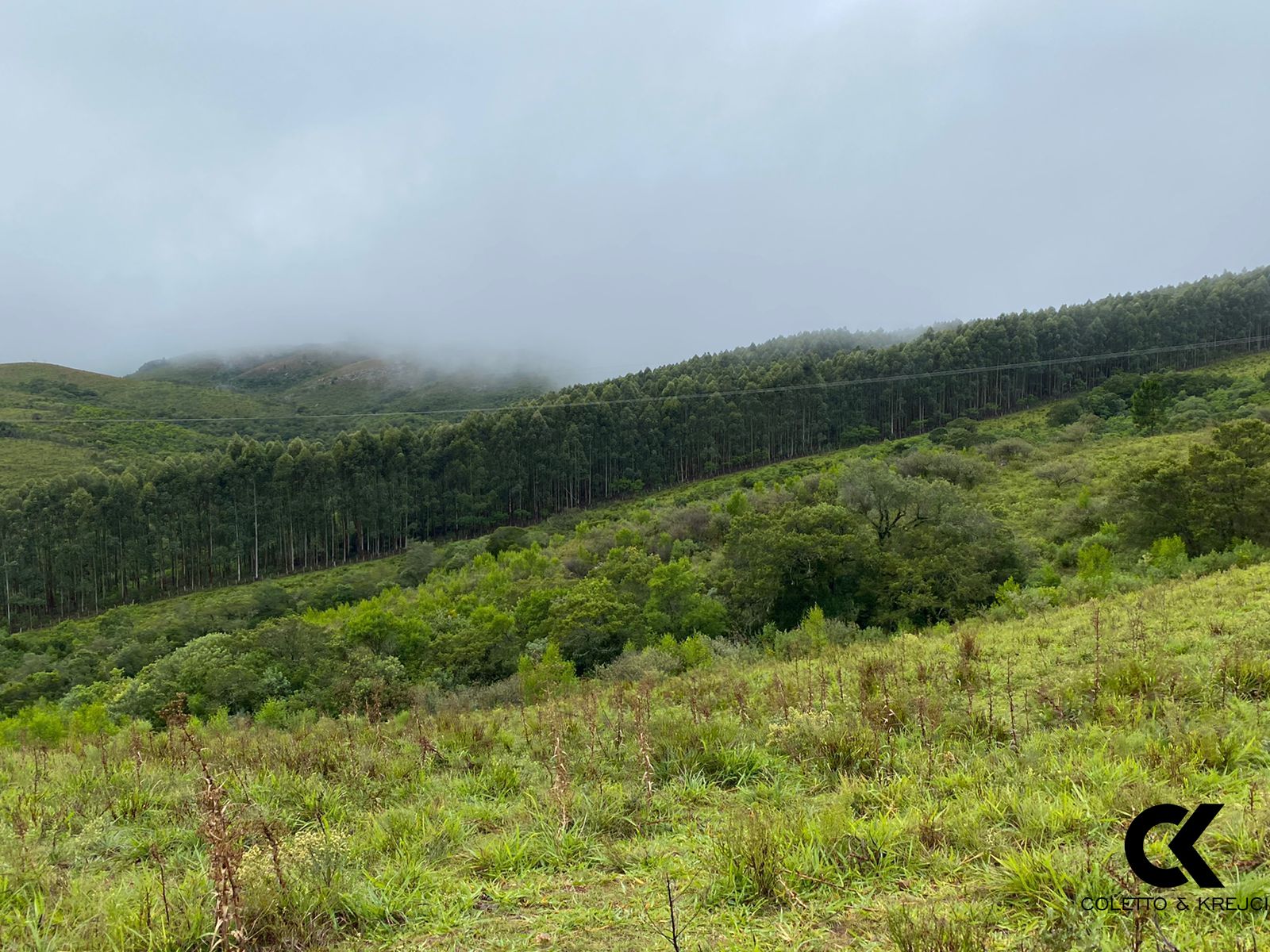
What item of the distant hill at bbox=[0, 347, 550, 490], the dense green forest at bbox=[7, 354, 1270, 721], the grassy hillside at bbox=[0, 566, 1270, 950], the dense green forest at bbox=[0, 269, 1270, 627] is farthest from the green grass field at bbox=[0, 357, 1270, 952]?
the dense green forest at bbox=[0, 269, 1270, 627]

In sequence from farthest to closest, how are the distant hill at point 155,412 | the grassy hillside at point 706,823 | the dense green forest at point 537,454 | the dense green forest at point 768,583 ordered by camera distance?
the distant hill at point 155,412, the dense green forest at point 537,454, the dense green forest at point 768,583, the grassy hillside at point 706,823

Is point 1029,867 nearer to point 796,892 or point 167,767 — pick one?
point 796,892

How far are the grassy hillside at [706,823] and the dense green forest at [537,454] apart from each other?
190 feet

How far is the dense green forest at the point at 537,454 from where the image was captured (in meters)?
54.8

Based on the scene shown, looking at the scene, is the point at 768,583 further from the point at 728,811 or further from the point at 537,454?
the point at 537,454

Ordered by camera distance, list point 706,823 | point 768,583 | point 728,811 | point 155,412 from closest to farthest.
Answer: point 706,823
point 728,811
point 768,583
point 155,412

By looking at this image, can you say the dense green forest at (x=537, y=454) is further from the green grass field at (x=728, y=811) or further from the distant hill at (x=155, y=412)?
the green grass field at (x=728, y=811)

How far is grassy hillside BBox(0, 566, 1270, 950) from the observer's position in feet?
9.59

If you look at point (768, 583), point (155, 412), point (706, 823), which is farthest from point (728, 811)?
point (155, 412)

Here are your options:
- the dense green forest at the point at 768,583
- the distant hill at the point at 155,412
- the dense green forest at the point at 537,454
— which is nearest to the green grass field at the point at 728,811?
the dense green forest at the point at 768,583

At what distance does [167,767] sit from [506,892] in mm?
4978

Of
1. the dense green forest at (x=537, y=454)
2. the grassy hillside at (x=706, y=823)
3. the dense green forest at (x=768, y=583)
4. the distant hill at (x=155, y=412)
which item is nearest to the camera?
the grassy hillside at (x=706, y=823)

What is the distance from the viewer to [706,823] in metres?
4.15

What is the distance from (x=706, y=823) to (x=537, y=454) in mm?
64377
